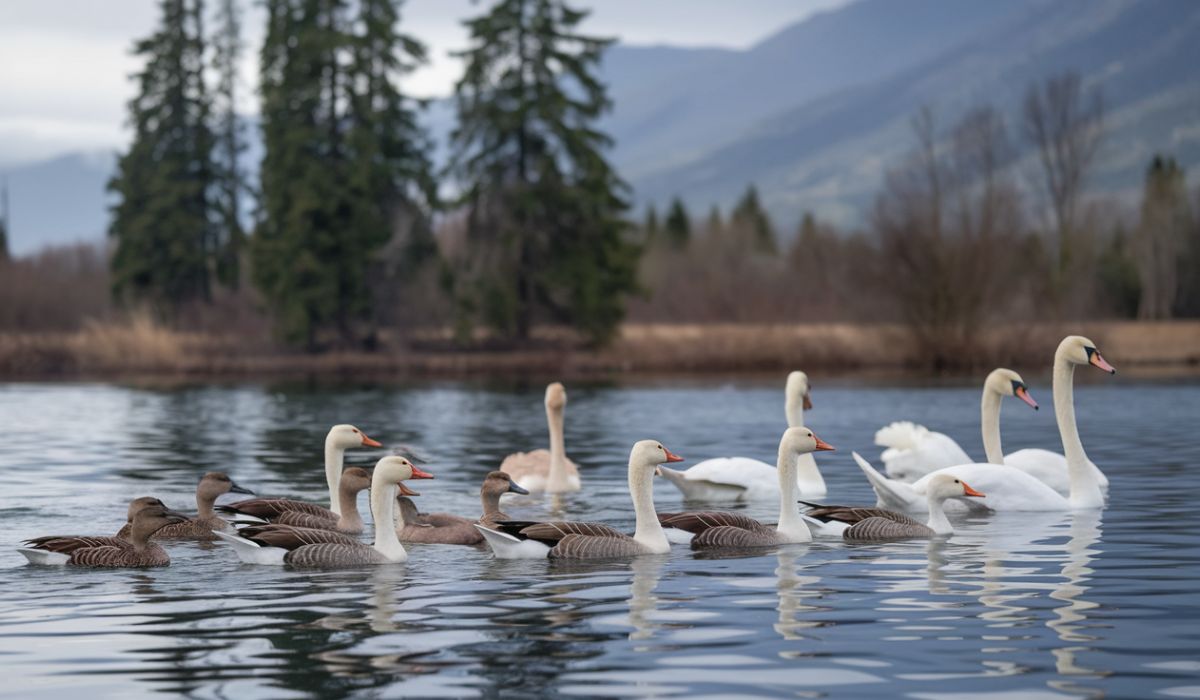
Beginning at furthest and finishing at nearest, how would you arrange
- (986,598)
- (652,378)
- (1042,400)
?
(652,378) < (1042,400) < (986,598)

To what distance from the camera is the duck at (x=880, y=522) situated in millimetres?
14734

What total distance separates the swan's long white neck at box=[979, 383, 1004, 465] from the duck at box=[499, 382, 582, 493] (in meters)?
4.58

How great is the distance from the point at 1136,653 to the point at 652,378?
3950cm

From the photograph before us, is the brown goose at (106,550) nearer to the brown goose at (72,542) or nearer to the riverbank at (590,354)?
the brown goose at (72,542)

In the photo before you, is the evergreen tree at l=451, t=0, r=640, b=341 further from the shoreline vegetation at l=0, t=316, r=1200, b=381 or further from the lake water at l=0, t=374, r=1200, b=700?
the lake water at l=0, t=374, r=1200, b=700

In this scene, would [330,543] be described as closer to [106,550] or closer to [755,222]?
[106,550]

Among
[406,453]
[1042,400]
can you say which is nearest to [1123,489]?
[406,453]

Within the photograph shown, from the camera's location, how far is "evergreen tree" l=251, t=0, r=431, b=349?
5856 cm

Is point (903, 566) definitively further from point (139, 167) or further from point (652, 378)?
point (139, 167)

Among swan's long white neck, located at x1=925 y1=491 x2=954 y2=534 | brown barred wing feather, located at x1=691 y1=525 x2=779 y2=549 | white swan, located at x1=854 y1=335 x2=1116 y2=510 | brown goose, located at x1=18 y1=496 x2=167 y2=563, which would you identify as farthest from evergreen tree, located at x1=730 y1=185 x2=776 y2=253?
brown goose, located at x1=18 y1=496 x2=167 y2=563

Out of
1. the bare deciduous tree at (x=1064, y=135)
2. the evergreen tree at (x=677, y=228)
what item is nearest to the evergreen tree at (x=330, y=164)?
the bare deciduous tree at (x=1064, y=135)

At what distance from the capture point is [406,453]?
19.4m

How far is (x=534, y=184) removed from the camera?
192 feet

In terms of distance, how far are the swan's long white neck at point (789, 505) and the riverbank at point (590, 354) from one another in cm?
3443
